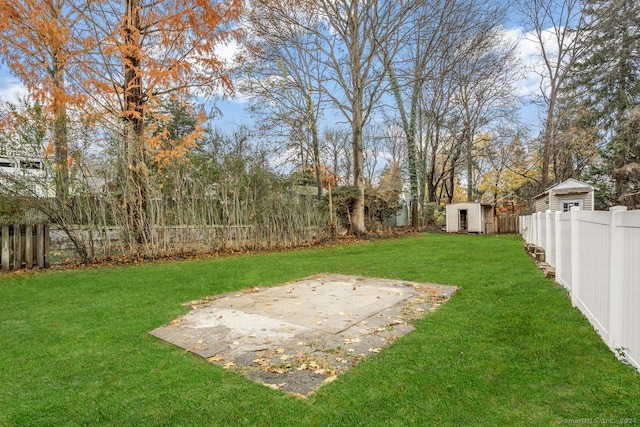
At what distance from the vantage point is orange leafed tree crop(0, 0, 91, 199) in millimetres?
7172

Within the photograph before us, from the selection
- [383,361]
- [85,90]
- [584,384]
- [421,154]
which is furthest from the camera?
[421,154]

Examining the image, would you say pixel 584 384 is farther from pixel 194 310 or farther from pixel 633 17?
pixel 633 17

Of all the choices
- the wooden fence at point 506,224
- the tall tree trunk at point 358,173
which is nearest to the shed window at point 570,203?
the wooden fence at point 506,224

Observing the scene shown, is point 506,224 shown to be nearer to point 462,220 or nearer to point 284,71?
point 462,220

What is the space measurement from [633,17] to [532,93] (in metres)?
4.74

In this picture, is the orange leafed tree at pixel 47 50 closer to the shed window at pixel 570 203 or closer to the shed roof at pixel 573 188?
the shed roof at pixel 573 188

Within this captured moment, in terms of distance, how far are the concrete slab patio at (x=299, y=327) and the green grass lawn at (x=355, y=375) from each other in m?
0.16

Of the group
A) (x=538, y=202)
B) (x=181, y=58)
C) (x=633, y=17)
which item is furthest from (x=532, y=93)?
(x=181, y=58)

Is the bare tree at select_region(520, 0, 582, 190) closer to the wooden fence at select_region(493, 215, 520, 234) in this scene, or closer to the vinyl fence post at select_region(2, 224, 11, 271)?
the wooden fence at select_region(493, 215, 520, 234)

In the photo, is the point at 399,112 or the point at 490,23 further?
the point at 399,112

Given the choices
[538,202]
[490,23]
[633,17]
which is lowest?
[538,202]

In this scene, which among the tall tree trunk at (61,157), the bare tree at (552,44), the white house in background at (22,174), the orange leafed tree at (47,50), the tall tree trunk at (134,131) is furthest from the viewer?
the bare tree at (552,44)

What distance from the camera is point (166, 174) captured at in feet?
28.1

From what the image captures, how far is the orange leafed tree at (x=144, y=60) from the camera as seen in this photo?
8.07m
